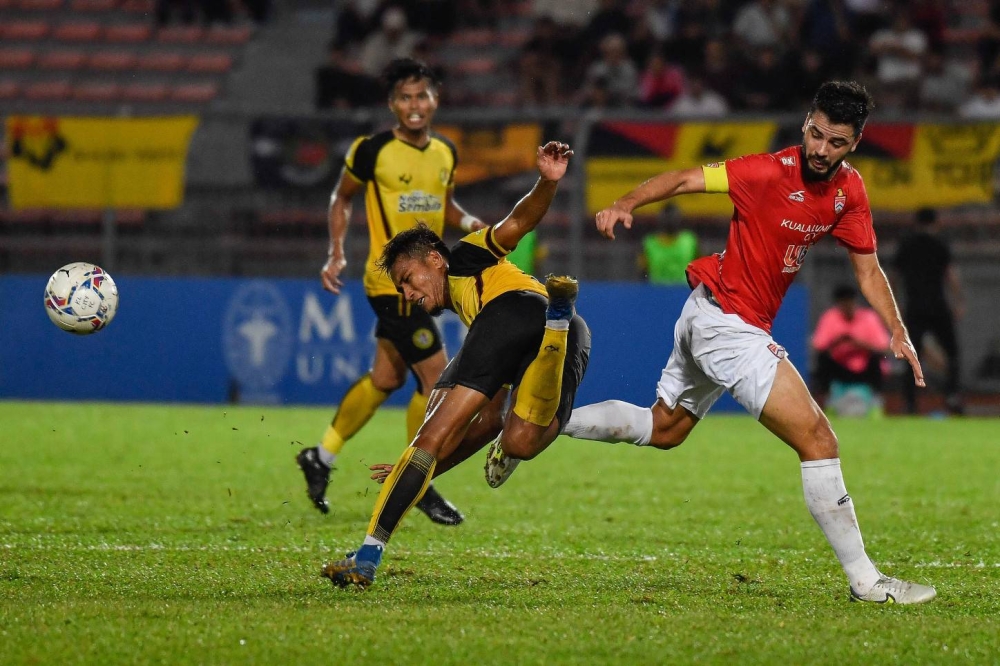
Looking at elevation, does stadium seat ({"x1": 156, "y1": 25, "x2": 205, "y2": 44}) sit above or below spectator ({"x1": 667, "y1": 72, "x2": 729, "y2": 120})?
above

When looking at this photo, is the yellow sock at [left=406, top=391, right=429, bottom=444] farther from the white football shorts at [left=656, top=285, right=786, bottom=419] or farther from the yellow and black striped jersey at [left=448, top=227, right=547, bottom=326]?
the yellow and black striped jersey at [left=448, top=227, right=547, bottom=326]

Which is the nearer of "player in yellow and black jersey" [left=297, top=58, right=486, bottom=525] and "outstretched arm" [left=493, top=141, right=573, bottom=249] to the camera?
"outstretched arm" [left=493, top=141, right=573, bottom=249]

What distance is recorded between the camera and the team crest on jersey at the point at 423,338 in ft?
26.6

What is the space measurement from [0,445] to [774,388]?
25.0 ft

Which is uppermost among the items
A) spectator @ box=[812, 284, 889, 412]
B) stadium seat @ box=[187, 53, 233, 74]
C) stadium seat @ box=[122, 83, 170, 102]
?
stadium seat @ box=[187, 53, 233, 74]

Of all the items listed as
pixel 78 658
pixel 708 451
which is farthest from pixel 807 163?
pixel 708 451

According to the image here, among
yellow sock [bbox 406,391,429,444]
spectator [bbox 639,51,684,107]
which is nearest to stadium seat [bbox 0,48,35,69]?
spectator [bbox 639,51,684,107]

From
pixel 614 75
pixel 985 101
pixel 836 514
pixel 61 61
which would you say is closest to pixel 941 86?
pixel 985 101

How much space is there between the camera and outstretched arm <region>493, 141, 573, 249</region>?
→ 19.4 feet

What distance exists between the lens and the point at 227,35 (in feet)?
72.2

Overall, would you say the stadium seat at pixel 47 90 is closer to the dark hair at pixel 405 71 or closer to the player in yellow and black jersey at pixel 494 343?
the dark hair at pixel 405 71

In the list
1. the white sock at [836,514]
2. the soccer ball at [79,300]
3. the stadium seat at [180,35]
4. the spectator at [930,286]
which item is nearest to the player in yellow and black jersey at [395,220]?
the soccer ball at [79,300]

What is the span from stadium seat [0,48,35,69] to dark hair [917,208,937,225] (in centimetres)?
1351

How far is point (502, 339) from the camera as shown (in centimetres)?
584
